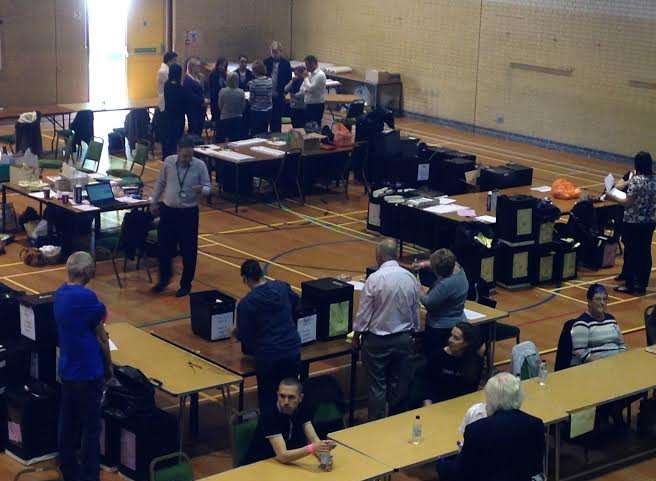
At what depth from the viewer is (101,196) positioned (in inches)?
535

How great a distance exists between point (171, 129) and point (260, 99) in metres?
1.47

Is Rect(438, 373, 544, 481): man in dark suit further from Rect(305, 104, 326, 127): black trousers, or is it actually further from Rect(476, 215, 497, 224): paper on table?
Rect(305, 104, 326, 127): black trousers

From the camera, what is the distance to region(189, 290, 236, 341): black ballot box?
30.2ft

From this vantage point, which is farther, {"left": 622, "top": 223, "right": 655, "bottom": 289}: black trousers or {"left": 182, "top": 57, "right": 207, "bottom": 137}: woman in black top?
{"left": 182, "top": 57, "right": 207, "bottom": 137}: woman in black top

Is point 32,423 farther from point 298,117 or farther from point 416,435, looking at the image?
point 298,117

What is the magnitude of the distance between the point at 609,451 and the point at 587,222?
547 cm

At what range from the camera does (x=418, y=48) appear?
80.3 ft

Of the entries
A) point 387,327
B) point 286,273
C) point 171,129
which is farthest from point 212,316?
point 171,129

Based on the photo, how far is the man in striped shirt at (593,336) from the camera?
962 cm

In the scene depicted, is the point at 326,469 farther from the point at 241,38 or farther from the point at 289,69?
the point at 241,38

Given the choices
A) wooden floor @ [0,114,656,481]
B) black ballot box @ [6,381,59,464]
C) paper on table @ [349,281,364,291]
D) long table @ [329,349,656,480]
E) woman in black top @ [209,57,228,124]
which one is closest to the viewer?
long table @ [329,349,656,480]

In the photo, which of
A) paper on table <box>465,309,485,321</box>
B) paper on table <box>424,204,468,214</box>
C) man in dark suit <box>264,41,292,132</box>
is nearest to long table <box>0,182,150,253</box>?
paper on table <box>424,204,468,214</box>

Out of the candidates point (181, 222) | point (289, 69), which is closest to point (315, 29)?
point (289, 69)

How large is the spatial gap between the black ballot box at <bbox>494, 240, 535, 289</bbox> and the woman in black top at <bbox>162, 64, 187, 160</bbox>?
6.67m
